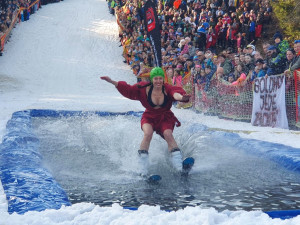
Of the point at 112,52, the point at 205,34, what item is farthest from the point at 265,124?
the point at 112,52

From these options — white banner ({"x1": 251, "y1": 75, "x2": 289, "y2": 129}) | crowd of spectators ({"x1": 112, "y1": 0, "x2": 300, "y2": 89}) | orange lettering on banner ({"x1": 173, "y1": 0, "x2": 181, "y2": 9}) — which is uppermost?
orange lettering on banner ({"x1": 173, "y1": 0, "x2": 181, "y2": 9})

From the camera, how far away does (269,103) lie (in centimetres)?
816

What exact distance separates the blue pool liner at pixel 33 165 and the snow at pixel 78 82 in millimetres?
213

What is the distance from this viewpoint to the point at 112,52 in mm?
24234

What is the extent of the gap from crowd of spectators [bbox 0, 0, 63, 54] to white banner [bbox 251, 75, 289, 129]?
17815mm

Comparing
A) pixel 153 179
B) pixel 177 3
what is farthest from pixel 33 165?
pixel 177 3

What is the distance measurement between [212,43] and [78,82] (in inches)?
270

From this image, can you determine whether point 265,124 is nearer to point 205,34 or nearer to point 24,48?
point 205,34

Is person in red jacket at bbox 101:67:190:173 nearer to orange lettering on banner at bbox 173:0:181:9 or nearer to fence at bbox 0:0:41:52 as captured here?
orange lettering on banner at bbox 173:0:181:9

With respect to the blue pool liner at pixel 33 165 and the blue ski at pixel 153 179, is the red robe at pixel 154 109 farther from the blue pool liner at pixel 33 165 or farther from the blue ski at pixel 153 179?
the blue pool liner at pixel 33 165

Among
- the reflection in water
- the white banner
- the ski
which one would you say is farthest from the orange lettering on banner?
the ski

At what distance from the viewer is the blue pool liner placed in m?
3.62

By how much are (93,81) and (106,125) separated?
11.4m

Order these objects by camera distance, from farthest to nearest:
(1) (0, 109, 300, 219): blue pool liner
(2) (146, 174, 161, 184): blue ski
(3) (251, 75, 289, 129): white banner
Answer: (3) (251, 75, 289, 129): white banner, (2) (146, 174, 161, 184): blue ski, (1) (0, 109, 300, 219): blue pool liner
